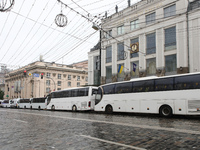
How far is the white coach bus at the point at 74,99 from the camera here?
76.4 ft

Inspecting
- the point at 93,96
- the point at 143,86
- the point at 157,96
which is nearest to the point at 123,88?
the point at 143,86

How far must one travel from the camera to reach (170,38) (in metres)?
26.0

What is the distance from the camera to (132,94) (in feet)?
57.9

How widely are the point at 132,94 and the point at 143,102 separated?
1459mm

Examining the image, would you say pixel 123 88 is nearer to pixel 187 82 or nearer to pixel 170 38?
pixel 187 82

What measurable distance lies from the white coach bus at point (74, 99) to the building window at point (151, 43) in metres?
10.6

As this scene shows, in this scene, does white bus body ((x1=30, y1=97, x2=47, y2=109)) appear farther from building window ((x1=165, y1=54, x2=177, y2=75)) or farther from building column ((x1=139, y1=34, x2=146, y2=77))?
building window ((x1=165, y1=54, x2=177, y2=75))

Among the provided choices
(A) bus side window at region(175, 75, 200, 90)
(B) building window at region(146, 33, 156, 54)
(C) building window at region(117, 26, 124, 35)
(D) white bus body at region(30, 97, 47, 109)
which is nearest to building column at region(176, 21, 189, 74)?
(B) building window at region(146, 33, 156, 54)

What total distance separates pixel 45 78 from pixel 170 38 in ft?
167

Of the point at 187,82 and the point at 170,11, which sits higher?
the point at 170,11

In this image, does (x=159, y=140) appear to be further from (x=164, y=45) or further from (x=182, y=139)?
(x=164, y=45)

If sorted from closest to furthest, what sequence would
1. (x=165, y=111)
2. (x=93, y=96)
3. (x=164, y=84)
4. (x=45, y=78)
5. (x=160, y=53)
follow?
(x=165, y=111), (x=164, y=84), (x=93, y=96), (x=160, y=53), (x=45, y=78)

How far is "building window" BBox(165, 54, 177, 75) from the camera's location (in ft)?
83.0

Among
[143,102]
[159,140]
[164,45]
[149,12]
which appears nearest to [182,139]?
[159,140]
